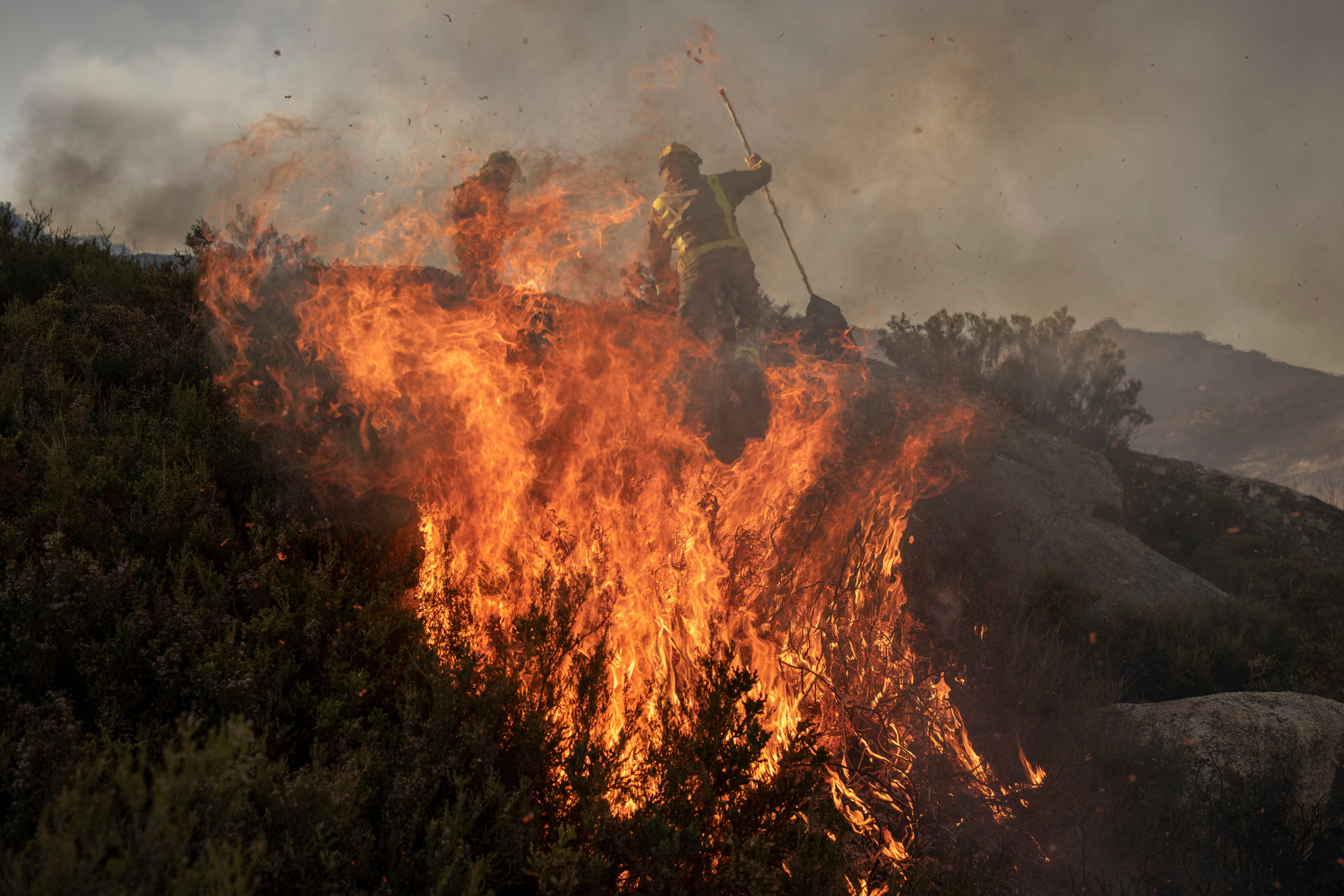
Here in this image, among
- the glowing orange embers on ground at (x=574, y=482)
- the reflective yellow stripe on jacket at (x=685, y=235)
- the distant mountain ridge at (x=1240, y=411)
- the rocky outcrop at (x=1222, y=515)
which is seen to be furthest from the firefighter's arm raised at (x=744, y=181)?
the distant mountain ridge at (x=1240, y=411)

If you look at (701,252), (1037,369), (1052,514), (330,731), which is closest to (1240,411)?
(1037,369)

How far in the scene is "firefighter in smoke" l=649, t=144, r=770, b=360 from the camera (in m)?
8.98

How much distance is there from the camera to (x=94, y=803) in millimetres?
1932

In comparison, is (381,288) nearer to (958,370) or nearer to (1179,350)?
(958,370)

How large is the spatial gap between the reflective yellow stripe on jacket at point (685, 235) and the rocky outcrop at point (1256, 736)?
7.41 m

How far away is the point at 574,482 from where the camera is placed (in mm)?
5082

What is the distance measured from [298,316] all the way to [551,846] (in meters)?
4.87

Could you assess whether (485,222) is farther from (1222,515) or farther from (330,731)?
(1222,515)

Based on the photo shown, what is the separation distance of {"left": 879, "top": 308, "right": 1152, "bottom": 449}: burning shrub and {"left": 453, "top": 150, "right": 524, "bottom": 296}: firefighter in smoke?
1270 cm

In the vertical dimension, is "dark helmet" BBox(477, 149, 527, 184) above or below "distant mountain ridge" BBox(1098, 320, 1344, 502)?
below

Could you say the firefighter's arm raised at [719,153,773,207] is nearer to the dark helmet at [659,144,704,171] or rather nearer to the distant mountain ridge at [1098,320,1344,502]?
the dark helmet at [659,144,704,171]

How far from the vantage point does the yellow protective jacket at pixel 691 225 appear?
905cm

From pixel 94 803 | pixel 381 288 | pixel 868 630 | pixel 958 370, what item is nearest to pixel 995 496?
pixel 958 370

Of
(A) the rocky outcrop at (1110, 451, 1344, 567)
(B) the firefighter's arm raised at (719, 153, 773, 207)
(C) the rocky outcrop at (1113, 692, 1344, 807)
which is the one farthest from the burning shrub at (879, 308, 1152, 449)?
(C) the rocky outcrop at (1113, 692, 1344, 807)
